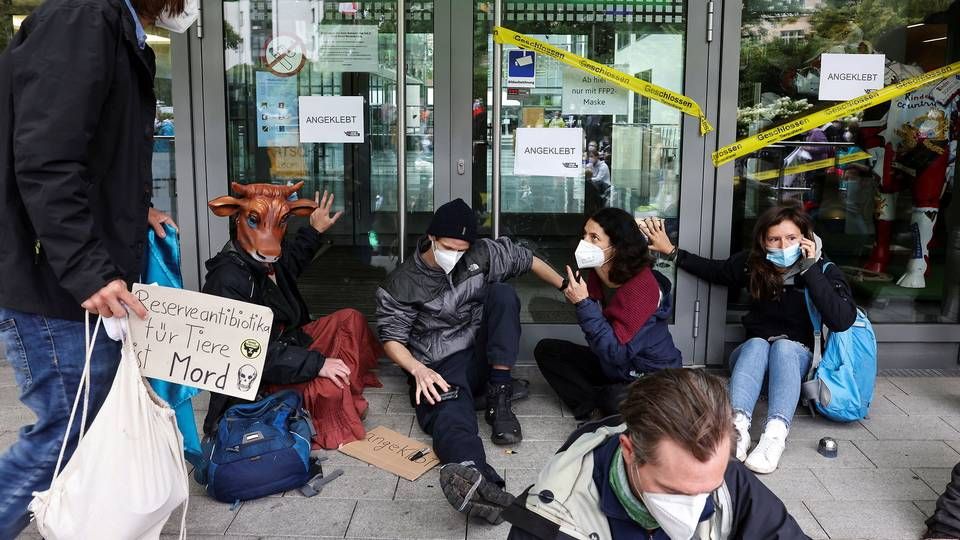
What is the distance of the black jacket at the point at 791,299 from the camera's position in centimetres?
386

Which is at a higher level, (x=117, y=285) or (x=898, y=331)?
(x=117, y=285)

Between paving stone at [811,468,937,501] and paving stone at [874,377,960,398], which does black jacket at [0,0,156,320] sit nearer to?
paving stone at [811,468,937,501]

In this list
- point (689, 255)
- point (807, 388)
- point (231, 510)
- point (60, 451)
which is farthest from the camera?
point (689, 255)

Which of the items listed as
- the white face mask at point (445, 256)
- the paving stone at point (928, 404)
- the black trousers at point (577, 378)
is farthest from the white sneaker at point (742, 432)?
the white face mask at point (445, 256)

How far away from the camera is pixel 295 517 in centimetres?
318

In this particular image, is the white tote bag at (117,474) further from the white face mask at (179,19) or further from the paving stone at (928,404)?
the paving stone at (928,404)

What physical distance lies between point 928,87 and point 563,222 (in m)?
Answer: 2.40

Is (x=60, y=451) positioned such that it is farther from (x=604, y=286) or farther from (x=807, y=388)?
(x=807, y=388)

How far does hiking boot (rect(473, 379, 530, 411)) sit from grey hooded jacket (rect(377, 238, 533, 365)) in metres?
0.31

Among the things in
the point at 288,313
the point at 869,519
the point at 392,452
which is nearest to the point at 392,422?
the point at 392,452

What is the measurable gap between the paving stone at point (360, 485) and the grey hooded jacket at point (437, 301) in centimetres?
70

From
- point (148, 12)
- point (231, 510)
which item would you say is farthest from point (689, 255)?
point (148, 12)

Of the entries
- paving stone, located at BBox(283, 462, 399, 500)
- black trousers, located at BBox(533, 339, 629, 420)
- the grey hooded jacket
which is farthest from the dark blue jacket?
paving stone, located at BBox(283, 462, 399, 500)

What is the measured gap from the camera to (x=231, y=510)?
3.22 m
